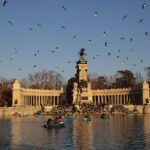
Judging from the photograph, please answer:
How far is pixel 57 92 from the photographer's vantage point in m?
118

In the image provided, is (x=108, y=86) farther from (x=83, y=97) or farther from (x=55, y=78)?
(x=83, y=97)

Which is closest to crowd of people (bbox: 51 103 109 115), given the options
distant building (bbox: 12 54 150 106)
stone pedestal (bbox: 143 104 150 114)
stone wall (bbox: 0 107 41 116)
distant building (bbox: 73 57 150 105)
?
distant building (bbox: 12 54 150 106)

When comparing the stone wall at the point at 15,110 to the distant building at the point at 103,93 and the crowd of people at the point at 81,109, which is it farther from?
the distant building at the point at 103,93

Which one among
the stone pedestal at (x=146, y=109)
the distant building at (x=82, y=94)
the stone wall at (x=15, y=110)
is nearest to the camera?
the stone pedestal at (x=146, y=109)

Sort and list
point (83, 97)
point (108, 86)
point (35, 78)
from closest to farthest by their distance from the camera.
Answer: point (83, 97)
point (35, 78)
point (108, 86)

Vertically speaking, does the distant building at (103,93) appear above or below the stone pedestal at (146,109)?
above

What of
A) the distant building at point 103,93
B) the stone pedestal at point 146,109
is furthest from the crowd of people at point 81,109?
the stone pedestal at point 146,109

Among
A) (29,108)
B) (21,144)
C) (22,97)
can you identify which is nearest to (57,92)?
(22,97)

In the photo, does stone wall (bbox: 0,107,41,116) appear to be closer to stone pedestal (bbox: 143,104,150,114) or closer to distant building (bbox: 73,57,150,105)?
distant building (bbox: 73,57,150,105)

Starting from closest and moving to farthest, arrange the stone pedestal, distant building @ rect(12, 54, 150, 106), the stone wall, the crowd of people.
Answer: the crowd of people < the stone pedestal < the stone wall < distant building @ rect(12, 54, 150, 106)

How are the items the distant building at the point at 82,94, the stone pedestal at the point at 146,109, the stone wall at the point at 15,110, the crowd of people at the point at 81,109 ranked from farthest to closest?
the distant building at the point at 82,94 → the stone wall at the point at 15,110 → the stone pedestal at the point at 146,109 → the crowd of people at the point at 81,109

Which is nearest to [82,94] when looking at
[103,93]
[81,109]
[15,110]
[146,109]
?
[103,93]

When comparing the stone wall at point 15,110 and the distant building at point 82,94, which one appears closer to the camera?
the stone wall at point 15,110

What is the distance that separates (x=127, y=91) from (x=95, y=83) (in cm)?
3475
